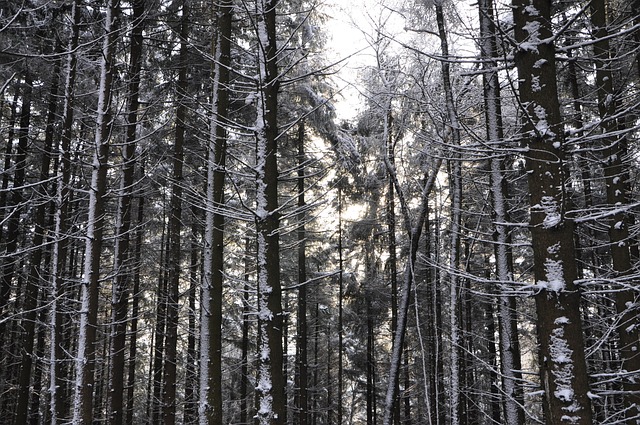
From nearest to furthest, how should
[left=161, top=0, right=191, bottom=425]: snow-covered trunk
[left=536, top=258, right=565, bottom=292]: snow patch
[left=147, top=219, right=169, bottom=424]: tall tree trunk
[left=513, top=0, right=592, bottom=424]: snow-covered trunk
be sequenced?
[left=513, top=0, right=592, bottom=424]: snow-covered trunk → [left=536, top=258, right=565, bottom=292]: snow patch → [left=161, top=0, right=191, bottom=425]: snow-covered trunk → [left=147, top=219, right=169, bottom=424]: tall tree trunk

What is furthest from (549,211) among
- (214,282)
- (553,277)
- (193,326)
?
(193,326)

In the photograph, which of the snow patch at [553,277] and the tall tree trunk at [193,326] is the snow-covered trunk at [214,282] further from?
the snow patch at [553,277]

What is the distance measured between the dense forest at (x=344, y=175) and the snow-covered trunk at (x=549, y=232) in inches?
0.7

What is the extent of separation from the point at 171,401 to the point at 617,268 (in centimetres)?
933

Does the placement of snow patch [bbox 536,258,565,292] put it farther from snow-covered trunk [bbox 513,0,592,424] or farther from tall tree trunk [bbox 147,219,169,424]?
tall tree trunk [bbox 147,219,169,424]

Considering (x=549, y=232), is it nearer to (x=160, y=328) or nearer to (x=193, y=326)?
(x=193, y=326)

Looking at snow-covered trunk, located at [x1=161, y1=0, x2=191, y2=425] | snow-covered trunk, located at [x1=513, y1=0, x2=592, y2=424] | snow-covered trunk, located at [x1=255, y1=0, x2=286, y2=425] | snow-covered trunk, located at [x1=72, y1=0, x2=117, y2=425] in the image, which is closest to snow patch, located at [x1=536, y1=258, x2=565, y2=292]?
snow-covered trunk, located at [x1=513, y1=0, x2=592, y2=424]

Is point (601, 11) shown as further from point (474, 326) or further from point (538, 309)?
point (474, 326)

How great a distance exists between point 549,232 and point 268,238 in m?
2.99

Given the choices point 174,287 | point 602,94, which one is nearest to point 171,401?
point 174,287

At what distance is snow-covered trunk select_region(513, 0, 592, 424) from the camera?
134 inches

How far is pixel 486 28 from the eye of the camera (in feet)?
27.5

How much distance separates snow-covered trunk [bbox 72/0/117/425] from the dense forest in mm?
38

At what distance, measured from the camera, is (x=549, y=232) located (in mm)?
3658
